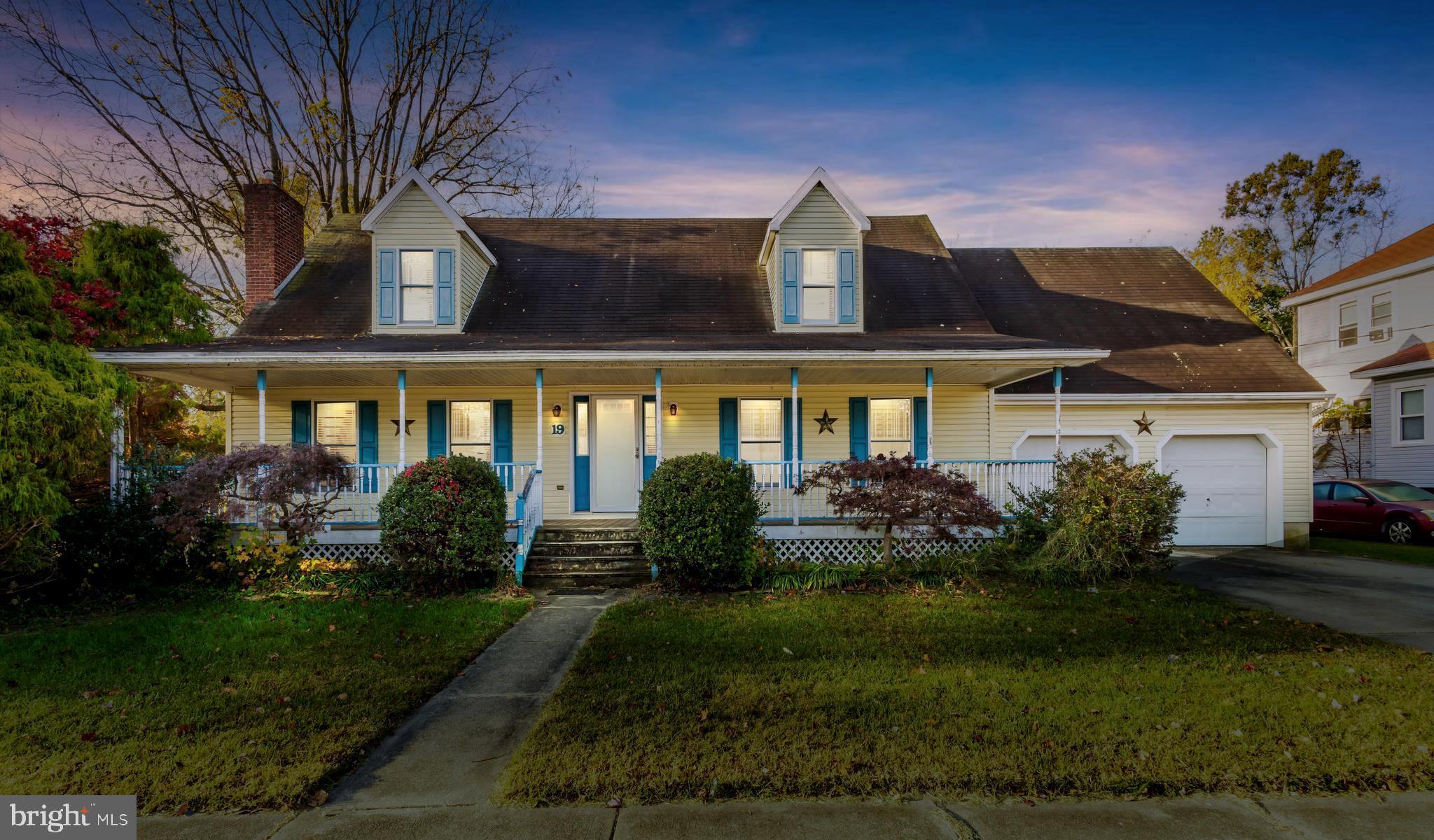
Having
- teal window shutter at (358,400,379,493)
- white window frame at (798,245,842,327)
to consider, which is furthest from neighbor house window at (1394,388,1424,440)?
teal window shutter at (358,400,379,493)

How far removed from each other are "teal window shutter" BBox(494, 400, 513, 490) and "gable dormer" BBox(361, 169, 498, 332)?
1.64 m

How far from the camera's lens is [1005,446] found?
13203 mm

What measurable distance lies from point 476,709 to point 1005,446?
36.8 ft

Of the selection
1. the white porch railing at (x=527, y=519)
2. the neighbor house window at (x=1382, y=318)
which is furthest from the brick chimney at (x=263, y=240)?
the neighbor house window at (x=1382, y=318)

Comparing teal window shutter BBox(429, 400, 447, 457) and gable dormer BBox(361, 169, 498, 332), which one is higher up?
gable dormer BBox(361, 169, 498, 332)

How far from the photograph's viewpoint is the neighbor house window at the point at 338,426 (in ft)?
41.1

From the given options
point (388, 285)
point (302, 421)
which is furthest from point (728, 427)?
point (302, 421)

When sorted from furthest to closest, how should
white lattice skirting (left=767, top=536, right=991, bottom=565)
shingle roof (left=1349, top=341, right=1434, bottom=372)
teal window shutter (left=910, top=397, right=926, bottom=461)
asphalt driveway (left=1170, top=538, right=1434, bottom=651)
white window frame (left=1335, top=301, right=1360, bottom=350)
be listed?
1. white window frame (left=1335, top=301, right=1360, bottom=350)
2. shingle roof (left=1349, top=341, right=1434, bottom=372)
3. teal window shutter (left=910, top=397, right=926, bottom=461)
4. white lattice skirting (left=767, top=536, right=991, bottom=565)
5. asphalt driveway (left=1170, top=538, right=1434, bottom=651)

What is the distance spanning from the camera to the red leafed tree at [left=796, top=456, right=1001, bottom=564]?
9.01 m

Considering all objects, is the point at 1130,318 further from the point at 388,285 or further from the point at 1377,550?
the point at 388,285

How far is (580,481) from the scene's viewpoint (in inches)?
497

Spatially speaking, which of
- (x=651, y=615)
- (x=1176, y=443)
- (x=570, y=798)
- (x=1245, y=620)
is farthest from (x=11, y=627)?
(x=1176, y=443)

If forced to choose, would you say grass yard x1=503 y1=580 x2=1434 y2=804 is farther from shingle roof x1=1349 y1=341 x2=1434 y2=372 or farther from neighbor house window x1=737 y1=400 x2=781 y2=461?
shingle roof x1=1349 y1=341 x2=1434 y2=372

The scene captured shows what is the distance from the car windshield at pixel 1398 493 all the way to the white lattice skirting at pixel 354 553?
1818 centimetres
